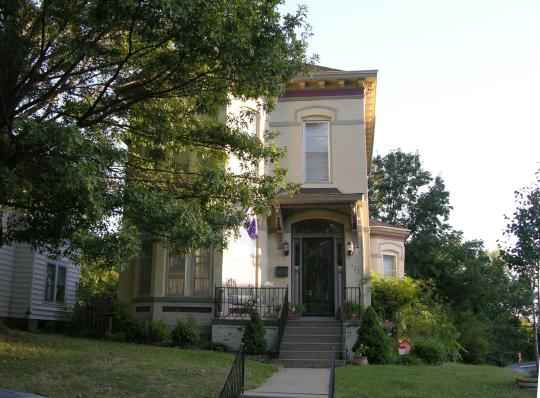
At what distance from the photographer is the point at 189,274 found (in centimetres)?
1802

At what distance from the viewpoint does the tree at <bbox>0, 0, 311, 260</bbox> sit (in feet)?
31.5

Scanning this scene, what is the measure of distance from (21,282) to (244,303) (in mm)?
8383

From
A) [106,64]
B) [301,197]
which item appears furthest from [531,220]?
[106,64]

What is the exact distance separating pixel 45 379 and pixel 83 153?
3936mm

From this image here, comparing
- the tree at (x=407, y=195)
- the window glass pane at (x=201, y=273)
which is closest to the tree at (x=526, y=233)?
the window glass pane at (x=201, y=273)

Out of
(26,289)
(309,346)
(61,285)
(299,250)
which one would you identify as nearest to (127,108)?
(309,346)

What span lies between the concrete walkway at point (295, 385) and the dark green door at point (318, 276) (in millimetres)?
5012

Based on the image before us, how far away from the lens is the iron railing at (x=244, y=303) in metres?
17.4

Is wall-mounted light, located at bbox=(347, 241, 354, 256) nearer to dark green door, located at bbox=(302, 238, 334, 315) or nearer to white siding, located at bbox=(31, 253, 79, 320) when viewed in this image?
dark green door, located at bbox=(302, 238, 334, 315)

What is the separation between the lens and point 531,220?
14383mm

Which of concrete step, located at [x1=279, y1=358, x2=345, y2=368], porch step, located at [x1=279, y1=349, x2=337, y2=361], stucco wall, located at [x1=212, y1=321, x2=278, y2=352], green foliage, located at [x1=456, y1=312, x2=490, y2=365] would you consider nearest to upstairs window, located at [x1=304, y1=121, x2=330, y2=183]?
stucco wall, located at [x1=212, y1=321, x2=278, y2=352]

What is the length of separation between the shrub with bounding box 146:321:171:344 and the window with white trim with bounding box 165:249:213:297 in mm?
1316

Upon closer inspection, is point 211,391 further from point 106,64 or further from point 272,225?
point 272,225

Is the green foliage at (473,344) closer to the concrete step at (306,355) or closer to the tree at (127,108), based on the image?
the concrete step at (306,355)
